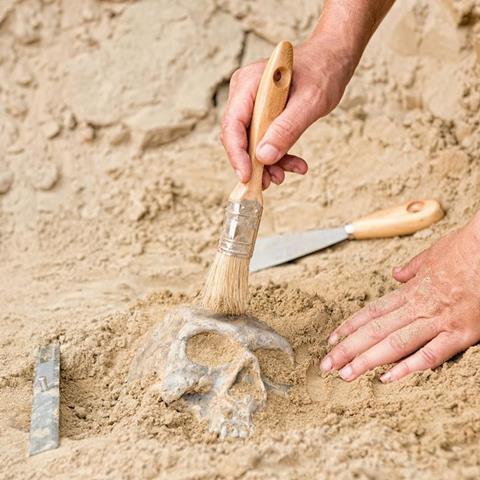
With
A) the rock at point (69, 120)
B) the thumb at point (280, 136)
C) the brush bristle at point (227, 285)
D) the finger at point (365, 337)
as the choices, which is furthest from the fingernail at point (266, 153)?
the rock at point (69, 120)

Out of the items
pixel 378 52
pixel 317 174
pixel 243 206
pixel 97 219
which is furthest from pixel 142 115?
pixel 243 206

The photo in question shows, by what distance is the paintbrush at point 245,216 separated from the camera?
6.24 feet

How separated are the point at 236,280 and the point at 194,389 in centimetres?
27

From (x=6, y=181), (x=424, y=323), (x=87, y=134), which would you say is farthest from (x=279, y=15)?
(x=424, y=323)

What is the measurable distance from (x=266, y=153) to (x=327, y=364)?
1.74 feet

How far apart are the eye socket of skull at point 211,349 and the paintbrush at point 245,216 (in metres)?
0.09

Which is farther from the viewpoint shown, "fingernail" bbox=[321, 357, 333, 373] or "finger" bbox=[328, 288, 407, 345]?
"finger" bbox=[328, 288, 407, 345]

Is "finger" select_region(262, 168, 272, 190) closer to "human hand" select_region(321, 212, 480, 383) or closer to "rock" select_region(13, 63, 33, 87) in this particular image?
"human hand" select_region(321, 212, 480, 383)

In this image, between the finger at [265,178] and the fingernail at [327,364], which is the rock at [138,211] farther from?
the fingernail at [327,364]

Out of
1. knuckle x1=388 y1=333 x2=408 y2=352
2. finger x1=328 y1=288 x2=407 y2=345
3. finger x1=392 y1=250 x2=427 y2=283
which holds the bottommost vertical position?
knuckle x1=388 y1=333 x2=408 y2=352

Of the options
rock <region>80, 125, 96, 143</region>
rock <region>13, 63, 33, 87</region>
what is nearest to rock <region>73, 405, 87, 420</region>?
rock <region>80, 125, 96, 143</region>

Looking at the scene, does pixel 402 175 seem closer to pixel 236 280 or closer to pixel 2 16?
pixel 236 280

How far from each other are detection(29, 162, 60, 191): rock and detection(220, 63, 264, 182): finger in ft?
4.04

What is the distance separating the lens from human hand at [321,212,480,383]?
1961 mm
